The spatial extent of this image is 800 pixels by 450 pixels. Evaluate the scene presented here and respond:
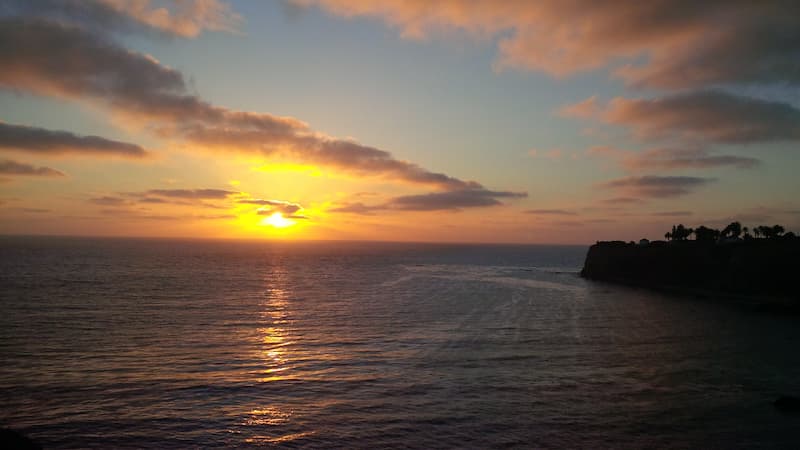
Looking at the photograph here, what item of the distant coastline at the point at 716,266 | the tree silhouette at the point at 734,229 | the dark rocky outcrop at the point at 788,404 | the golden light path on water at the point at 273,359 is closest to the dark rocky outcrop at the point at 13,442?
the golden light path on water at the point at 273,359

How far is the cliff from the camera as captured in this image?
88.7 metres

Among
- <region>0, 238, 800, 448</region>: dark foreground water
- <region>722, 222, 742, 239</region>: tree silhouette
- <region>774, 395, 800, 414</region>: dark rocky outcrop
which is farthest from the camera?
<region>722, 222, 742, 239</region>: tree silhouette

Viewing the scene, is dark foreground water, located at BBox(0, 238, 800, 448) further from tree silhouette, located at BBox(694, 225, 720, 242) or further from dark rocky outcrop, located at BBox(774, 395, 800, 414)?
tree silhouette, located at BBox(694, 225, 720, 242)

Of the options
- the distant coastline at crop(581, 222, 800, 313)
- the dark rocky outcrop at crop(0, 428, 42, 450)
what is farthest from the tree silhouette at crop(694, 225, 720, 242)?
the dark rocky outcrop at crop(0, 428, 42, 450)

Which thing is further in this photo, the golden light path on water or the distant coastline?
the distant coastline

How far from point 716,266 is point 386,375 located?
95.1 m

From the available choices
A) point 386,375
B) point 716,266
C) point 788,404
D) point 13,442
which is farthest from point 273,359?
point 716,266

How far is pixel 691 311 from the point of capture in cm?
7644

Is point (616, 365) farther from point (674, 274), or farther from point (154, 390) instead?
point (674, 274)

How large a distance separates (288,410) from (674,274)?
110482 millimetres

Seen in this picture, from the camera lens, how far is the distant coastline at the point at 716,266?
88.1 m

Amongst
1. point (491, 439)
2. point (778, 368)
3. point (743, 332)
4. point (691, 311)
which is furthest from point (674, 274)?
point (491, 439)

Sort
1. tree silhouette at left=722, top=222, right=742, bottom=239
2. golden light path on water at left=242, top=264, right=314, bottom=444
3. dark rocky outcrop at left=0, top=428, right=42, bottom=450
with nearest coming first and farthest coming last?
dark rocky outcrop at left=0, top=428, right=42, bottom=450 → golden light path on water at left=242, top=264, right=314, bottom=444 → tree silhouette at left=722, top=222, right=742, bottom=239

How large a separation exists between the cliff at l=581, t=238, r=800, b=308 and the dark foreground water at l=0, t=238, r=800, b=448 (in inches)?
749
